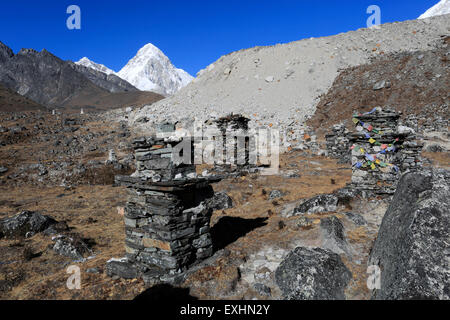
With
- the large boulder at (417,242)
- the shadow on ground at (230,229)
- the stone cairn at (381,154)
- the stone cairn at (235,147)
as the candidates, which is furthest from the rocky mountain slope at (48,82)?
the large boulder at (417,242)

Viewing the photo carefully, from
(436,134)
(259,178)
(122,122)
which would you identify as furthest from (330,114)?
(122,122)

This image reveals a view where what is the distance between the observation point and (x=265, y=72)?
42.7 m

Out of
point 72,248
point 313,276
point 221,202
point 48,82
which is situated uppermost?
point 48,82

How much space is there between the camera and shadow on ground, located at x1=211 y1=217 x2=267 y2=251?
7.63 m

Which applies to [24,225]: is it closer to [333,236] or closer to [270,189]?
[270,189]

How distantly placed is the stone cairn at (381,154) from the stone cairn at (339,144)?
10144mm

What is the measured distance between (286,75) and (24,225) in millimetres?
38778

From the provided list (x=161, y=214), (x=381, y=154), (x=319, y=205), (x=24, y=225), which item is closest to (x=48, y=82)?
(x=24, y=225)

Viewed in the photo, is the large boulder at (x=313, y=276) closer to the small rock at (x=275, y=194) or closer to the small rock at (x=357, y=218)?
the small rock at (x=357, y=218)

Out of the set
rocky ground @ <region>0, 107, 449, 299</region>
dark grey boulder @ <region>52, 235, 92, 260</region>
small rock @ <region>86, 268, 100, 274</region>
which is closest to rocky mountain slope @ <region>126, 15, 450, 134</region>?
rocky ground @ <region>0, 107, 449, 299</region>

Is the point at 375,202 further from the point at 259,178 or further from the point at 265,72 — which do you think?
the point at 265,72

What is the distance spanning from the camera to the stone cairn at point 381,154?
370 inches

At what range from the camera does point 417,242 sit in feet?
11.8
